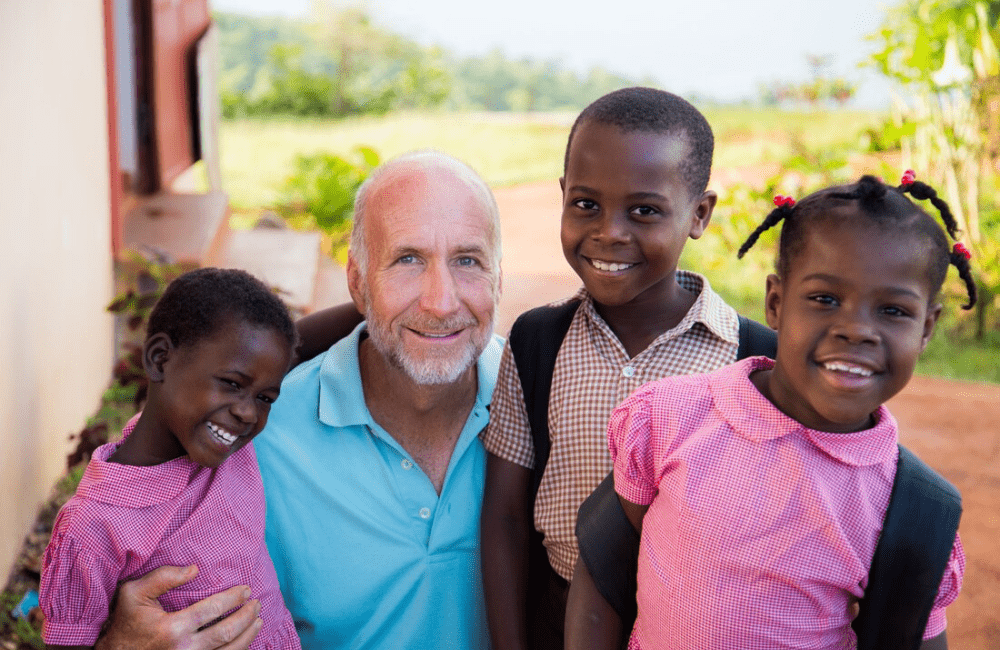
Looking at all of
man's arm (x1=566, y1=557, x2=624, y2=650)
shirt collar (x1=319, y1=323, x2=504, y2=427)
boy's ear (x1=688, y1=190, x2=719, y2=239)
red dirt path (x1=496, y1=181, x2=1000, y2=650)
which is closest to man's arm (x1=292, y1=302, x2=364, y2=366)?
shirt collar (x1=319, y1=323, x2=504, y2=427)

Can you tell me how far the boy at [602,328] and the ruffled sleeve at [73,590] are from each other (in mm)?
753

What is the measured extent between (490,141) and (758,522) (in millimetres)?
11110

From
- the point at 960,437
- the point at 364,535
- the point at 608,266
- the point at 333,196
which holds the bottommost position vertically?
the point at 960,437

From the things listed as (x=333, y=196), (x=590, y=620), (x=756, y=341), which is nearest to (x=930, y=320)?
(x=756, y=341)

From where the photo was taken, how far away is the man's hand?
1819 mm

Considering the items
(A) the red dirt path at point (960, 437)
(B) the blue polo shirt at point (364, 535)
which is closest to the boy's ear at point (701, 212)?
Answer: (B) the blue polo shirt at point (364, 535)

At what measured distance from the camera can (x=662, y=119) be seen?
197 centimetres

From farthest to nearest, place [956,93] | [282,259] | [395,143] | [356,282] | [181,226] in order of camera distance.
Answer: [395,143] < [956,93] < [282,259] < [181,226] < [356,282]

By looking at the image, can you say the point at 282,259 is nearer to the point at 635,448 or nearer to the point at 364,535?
the point at 364,535

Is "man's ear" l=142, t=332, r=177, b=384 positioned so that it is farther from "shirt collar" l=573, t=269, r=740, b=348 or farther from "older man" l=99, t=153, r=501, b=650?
"shirt collar" l=573, t=269, r=740, b=348

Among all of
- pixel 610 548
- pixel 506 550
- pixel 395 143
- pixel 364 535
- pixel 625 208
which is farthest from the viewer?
pixel 395 143

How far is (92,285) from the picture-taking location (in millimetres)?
4504

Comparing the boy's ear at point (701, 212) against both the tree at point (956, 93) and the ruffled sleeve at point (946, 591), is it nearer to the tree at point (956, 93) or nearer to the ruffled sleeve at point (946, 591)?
the ruffled sleeve at point (946, 591)

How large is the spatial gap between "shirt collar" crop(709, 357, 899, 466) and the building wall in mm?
2338
